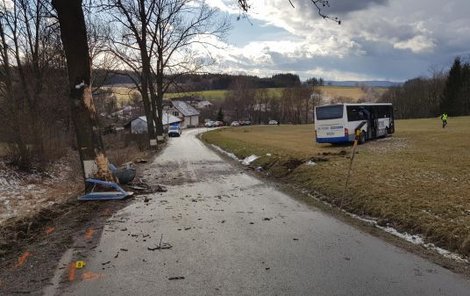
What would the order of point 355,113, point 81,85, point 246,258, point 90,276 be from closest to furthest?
point 90,276, point 246,258, point 81,85, point 355,113

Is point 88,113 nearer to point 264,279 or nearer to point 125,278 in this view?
point 125,278

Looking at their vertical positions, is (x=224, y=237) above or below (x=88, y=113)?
below

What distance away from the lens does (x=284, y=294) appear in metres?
5.45

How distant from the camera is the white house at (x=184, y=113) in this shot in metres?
148

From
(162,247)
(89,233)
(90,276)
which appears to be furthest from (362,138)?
(90,276)

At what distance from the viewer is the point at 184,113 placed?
5856 inches

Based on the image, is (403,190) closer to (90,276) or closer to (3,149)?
(90,276)

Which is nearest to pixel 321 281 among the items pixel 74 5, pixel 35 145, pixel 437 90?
pixel 74 5

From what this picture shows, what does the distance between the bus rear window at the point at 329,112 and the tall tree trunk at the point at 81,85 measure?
24.2 m

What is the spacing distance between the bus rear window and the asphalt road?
24.0 m

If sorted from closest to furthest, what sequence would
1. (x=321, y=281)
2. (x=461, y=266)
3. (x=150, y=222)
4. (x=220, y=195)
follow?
(x=321, y=281), (x=461, y=266), (x=150, y=222), (x=220, y=195)

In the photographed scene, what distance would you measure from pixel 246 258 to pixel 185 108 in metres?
148

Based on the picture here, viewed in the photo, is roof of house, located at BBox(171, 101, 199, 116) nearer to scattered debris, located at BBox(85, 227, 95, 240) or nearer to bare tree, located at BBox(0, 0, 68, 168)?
bare tree, located at BBox(0, 0, 68, 168)

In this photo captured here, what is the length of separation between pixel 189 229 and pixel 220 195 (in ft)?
14.3
